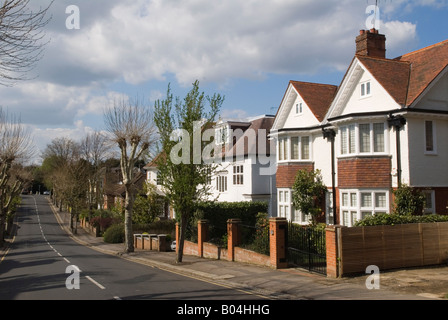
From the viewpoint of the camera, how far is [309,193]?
23.0 metres

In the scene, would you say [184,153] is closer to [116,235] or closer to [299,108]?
[299,108]

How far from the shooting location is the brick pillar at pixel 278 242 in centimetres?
1595

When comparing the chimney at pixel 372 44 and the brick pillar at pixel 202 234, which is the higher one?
the chimney at pixel 372 44

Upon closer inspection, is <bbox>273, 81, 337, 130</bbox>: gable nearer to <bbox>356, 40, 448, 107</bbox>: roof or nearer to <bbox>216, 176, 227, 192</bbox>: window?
<bbox>356, 40, 448, 107</bbox>: roof

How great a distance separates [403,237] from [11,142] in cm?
2642

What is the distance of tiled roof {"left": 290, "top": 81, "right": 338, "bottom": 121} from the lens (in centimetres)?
2442

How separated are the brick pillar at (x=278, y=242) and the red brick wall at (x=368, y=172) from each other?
214 inches

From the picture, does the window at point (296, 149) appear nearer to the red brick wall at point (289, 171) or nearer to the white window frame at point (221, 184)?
the red brick wall at point (289, 171)

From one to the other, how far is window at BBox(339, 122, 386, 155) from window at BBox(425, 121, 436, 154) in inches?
77.6

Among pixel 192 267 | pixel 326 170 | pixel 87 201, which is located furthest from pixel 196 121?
pixel 87 201

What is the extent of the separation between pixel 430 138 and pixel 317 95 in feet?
26.8

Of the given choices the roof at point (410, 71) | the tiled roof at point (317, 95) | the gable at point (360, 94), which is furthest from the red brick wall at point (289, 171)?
the roof at point (410, 71)

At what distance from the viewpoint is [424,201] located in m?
18.0
